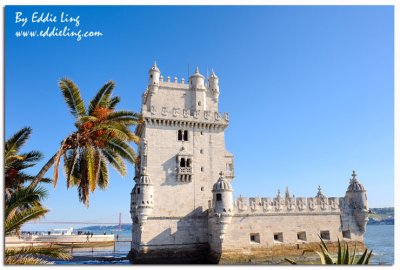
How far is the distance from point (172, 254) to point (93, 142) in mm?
15456

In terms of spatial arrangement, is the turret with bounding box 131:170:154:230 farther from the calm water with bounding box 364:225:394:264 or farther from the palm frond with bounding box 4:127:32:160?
the calm water with bounding box 364:225:394:264

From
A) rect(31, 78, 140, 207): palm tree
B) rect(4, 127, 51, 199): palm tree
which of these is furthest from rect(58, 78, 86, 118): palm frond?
rect(4, 127, 51, 199): palm tree

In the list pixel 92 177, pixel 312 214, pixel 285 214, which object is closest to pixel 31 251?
pixel 92 177

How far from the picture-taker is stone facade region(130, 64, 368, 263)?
26.2 m

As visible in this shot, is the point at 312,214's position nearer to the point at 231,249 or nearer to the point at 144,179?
the point at 231,249

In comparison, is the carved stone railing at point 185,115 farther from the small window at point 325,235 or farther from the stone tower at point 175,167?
the small window at point 325,235

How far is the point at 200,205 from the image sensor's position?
93.2 feet

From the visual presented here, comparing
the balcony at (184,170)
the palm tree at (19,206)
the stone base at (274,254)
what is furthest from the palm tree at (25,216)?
the balcony at (184,170)

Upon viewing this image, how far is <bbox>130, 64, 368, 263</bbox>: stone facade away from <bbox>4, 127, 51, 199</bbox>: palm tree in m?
12.1

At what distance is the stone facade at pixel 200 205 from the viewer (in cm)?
2616

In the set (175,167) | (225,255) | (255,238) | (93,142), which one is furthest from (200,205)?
(93,142)

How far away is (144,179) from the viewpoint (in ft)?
87.0

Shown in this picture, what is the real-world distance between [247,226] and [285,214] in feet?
12.5

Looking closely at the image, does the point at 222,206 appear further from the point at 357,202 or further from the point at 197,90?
the point at 357,202
